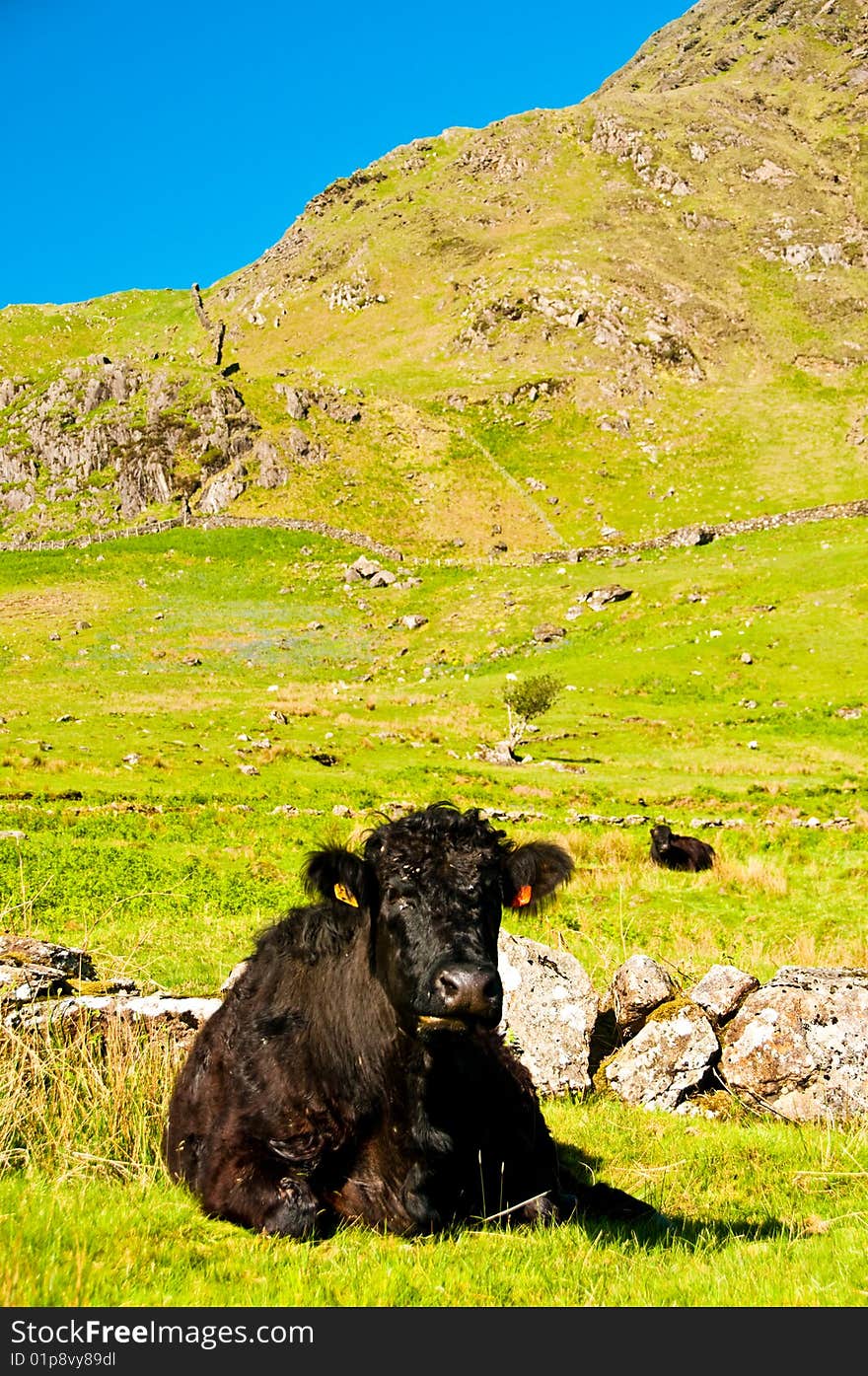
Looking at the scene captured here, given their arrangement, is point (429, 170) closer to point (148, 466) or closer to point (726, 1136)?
point (148, 466)

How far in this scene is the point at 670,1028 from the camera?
37.7 feet

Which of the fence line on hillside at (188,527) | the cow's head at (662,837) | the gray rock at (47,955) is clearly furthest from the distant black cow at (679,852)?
the fence line on hillside at (188,527)

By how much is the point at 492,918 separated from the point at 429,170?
184m

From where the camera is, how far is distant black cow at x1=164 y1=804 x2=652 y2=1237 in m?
6.24

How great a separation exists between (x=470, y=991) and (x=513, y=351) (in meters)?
118

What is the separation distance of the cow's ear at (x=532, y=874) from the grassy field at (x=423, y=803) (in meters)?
2.26

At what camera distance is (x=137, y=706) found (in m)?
48.2

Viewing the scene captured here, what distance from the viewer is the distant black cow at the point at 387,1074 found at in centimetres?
624

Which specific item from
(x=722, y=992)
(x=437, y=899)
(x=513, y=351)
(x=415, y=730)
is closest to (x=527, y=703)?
(x=415, y=730)

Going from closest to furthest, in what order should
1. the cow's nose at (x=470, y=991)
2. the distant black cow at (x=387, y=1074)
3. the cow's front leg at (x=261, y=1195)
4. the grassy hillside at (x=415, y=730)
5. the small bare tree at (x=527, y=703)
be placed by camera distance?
the cow's nose at (x=470, y=991) → the cow's front leg at (x=261, y=1195) → the distant black cow at (x=387, y=1074) → the grassy hillside at (x=415, y=730) → the small bare tree at (x=527, y=703)

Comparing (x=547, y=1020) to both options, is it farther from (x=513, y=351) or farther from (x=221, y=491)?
(x=513, y=351)

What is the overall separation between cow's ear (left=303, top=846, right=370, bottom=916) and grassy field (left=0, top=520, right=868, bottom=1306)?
7.17ft

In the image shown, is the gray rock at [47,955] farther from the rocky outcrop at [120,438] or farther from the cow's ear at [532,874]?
the rocky outcrop at [120,438]

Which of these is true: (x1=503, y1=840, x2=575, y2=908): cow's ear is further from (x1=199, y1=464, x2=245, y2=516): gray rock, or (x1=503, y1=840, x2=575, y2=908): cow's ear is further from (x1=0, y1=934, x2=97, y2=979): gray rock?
(x1=199, y1=464, x2=245, y2=516): gray rock
